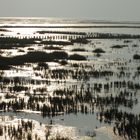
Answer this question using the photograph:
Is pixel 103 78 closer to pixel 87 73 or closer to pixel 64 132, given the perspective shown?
pixel 87 73

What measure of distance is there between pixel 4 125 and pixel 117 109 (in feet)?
16.7

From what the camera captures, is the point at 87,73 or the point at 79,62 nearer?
the point at 87,73

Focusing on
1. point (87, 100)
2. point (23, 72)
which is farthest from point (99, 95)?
point (23, 72)

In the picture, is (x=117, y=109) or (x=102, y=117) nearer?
(x=102, y=117)

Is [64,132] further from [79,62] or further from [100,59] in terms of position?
[100,59]

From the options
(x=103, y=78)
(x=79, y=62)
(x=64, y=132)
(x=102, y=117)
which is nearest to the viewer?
(x=64, y=132)

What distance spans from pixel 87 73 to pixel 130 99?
8.17 metres

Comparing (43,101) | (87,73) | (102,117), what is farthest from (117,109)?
(87,73)

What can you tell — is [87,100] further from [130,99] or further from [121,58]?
[121,58]

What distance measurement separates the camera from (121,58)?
40.1 m

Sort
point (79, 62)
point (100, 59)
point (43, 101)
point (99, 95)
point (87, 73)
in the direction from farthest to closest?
point (100, 59)
point (79, 62)
point (87, 73)
point (99, 95)
point (43, 101)

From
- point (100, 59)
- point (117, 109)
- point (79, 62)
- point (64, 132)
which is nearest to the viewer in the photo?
point (64, 132)

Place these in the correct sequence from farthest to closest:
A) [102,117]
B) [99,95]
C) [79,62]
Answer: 1. [79,62]
2. [99,95]
3. [102,117]

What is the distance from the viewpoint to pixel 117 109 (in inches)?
780
